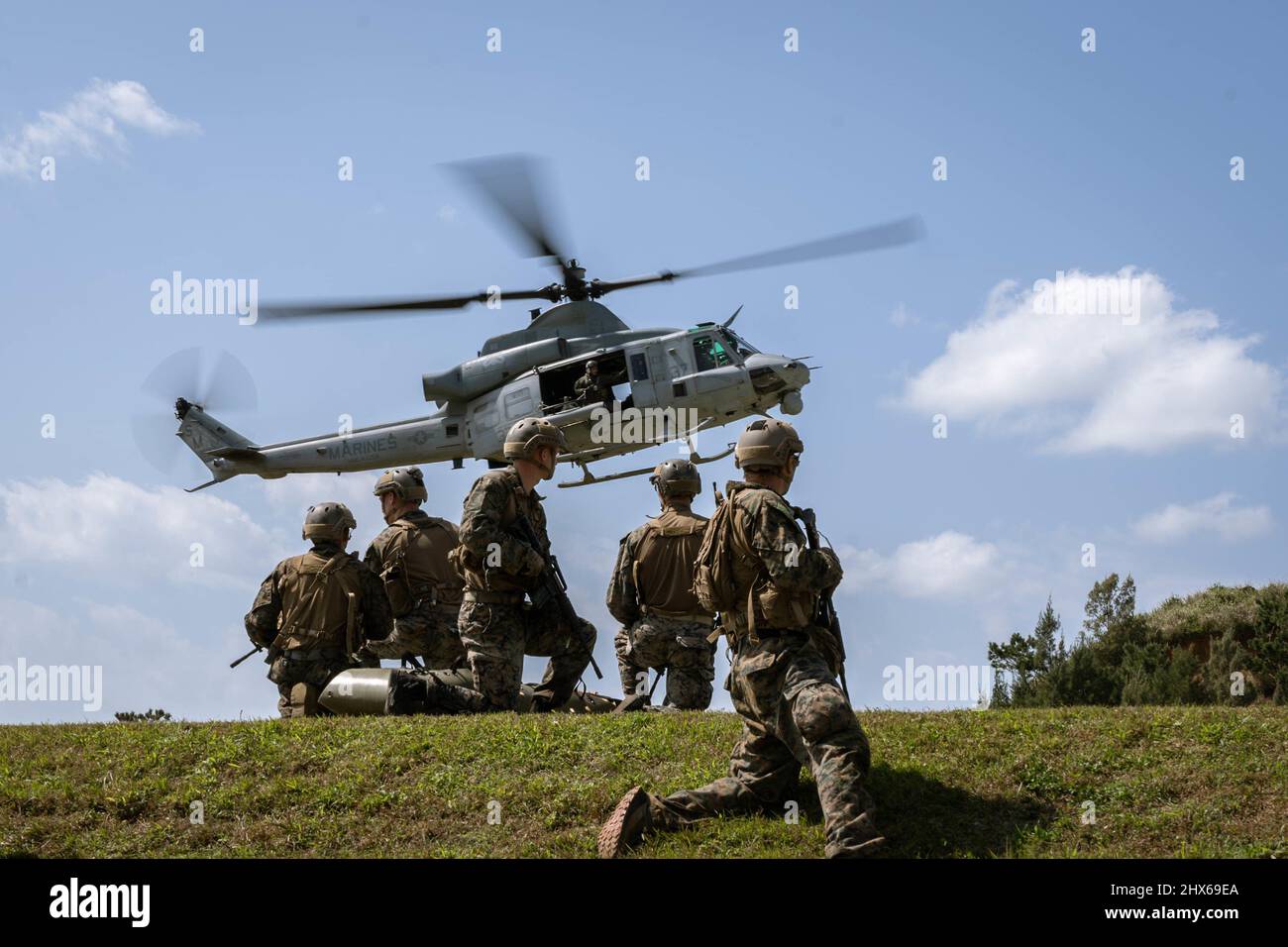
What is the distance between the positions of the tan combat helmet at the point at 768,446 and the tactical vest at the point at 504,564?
9.13ft

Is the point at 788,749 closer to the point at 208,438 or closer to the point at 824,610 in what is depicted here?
the point at 824,610

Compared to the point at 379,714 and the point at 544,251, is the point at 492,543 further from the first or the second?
the point at 544,251

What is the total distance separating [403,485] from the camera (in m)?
12.0

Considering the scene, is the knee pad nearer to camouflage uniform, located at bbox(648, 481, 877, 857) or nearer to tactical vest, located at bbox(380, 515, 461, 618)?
camouflage uniform, located at bbox(648, 481, 877, 857)

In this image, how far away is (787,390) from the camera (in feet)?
69.6

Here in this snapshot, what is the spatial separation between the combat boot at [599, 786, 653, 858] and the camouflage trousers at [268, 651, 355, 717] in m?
4.30

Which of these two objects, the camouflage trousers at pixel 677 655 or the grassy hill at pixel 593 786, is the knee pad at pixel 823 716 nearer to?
the grassy hill at pixel 593 786

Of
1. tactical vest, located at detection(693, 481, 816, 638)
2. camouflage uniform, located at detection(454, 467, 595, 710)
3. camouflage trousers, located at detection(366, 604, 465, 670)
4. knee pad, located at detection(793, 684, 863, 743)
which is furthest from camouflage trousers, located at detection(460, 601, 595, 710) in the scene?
knee pad, located at detection(793, 684, 863, 743)

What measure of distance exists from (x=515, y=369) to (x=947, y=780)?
14.7 meters

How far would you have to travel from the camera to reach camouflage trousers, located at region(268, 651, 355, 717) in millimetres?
10477

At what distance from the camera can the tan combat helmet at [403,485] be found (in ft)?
39.5

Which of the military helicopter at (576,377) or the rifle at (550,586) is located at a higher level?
the military helicopter at (576,377)

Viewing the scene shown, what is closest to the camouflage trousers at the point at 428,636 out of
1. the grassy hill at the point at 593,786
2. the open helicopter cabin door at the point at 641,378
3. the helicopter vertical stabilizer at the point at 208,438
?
the grassy hill at the point at 593,786
